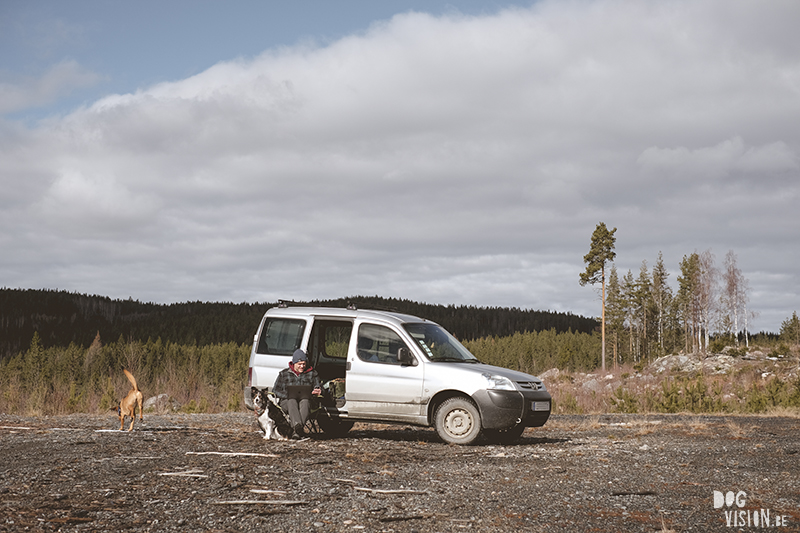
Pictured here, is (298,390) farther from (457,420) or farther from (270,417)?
(457,420)

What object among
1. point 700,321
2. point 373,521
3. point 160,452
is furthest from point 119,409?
point 700,321

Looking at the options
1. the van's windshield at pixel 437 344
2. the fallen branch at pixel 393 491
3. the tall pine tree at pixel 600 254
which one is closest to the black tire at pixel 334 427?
the van's windshield at pixel 437 344

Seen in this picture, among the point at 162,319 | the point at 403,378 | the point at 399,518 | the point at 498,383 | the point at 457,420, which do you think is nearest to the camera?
the point at 399,518

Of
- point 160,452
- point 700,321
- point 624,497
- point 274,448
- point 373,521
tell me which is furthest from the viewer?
Result: point 700,321

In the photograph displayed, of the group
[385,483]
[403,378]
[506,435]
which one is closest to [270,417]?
[403,378]

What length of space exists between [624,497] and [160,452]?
239 inches

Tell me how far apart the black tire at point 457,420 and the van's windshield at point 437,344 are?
794mm

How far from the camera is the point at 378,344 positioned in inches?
440

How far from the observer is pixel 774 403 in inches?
787

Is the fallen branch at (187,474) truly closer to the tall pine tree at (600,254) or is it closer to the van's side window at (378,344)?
the van's side window at (378,344)


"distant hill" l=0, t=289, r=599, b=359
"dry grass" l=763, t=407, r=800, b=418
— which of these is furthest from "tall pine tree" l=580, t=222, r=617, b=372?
"distant hill" l=0, t=289, r=599, b=359

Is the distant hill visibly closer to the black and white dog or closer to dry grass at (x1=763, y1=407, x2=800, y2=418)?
dry grass at (x1=763, y1=407, x2=800, y2=418)

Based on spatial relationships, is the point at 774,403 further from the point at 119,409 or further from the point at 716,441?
the point at 119,409

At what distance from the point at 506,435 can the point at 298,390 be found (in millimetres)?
3595
